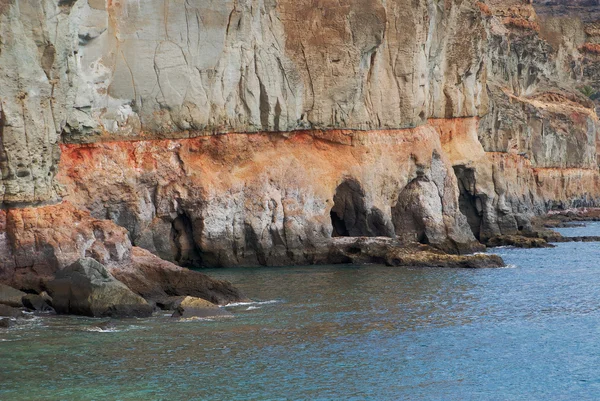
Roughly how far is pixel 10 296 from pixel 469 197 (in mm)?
33942

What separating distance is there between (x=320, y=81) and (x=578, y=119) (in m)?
52.6

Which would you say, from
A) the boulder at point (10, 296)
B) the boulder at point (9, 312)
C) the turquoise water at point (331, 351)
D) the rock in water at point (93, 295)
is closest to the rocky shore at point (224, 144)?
the rock in water at point (93, 295)

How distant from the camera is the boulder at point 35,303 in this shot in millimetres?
27438

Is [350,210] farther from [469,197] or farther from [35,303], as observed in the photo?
[35,303]

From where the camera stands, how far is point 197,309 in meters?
27.7

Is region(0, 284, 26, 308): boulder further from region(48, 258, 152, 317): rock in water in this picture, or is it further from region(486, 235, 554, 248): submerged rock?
region(486, 235, 554, 248): submerged rock

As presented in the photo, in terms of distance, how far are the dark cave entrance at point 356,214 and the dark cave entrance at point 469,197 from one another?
12178 millimetres

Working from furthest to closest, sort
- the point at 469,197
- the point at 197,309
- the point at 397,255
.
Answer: the point at 469,197
the point at 397,255
the point at 197,309

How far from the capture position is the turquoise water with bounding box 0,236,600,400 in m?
20.4

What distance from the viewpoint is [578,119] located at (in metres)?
90.9

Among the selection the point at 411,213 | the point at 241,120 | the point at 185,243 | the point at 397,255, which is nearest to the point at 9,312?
the point at 185,243

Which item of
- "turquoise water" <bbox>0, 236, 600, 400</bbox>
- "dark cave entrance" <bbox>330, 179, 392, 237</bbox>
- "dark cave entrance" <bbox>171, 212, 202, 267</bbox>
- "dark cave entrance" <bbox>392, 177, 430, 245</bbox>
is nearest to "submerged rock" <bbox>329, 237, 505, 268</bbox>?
"dark cave entrance" <bbox>330, 179, 392, 237</bbox>

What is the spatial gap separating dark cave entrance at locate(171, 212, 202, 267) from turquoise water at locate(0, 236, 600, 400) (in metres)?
6.30

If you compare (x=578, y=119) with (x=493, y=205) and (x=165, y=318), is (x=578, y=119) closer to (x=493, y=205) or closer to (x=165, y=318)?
(x=493, y=205)
